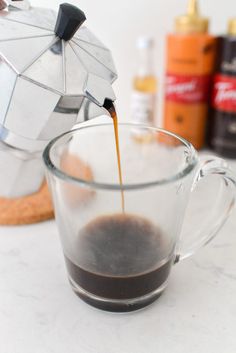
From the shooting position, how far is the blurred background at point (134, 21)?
0.71 metres

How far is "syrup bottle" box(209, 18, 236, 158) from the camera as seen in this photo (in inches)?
25.6

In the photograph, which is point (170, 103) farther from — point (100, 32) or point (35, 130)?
point (35, 130)

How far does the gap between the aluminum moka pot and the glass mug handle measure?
0.35 feet

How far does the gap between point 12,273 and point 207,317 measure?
0.66 feet

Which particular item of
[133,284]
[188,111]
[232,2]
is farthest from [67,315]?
[232,2]

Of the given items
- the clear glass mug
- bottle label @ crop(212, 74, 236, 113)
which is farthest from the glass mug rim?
bottle label @ crop(212, 74, 236, 113)

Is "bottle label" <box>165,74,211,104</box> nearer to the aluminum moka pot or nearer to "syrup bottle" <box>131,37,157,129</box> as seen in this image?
"syrup bottle" <box>131,37,157,129</box>

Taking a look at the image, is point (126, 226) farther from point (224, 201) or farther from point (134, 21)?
point (134, 21)

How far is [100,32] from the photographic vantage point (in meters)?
0.72

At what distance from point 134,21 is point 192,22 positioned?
0.41 feet

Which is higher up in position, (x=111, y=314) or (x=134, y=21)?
(x=134, y=21)

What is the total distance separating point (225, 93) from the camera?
0.67 meters

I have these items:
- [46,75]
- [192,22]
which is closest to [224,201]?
[46,75]

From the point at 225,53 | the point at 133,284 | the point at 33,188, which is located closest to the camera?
the point at 133,284
